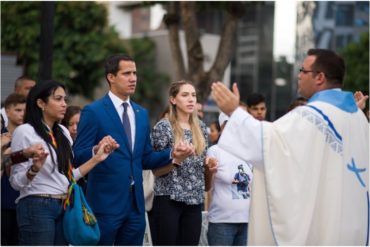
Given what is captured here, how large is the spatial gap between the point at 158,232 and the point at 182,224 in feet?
0.82

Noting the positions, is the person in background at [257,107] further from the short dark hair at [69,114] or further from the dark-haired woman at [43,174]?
the dark-haired woman at [43,174]

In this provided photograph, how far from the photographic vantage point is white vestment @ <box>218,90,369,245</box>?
16.5 feet

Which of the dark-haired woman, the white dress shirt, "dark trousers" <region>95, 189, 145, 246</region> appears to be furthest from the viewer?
the white dress shirt

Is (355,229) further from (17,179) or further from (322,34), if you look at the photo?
(322,34)

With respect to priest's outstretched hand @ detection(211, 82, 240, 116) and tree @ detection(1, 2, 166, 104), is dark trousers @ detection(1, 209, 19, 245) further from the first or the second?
tree @ detection(1, 2, 166, 104)

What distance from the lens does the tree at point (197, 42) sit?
1405cm

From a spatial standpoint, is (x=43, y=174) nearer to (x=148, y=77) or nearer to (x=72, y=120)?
(x=72, y=120)

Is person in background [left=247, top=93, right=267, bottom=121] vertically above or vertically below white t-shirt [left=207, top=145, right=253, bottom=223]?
above

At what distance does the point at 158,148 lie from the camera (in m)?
7.39

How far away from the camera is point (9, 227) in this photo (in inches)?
298

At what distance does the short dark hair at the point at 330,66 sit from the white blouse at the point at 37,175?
215 centimetres

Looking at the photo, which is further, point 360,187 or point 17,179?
point 17,179

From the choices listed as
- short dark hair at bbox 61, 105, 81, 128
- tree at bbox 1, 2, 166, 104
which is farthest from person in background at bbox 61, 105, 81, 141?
tree at bbox 1, 2, 166, 104

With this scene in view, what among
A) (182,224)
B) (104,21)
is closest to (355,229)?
(182,224)
